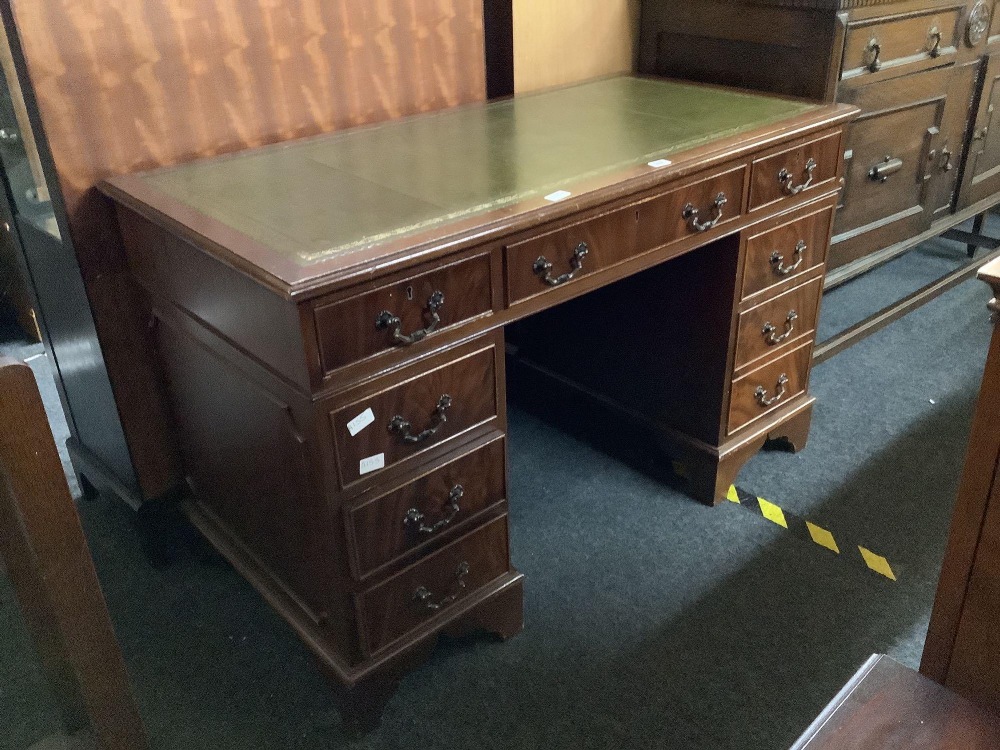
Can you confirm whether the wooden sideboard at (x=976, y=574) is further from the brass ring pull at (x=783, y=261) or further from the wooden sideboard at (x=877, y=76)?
the wooden sideboard at (x=877, y=76)

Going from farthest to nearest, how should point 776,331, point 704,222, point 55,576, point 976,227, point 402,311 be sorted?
point 976,227 < point 776,331 < point 704,222 < point 402,311 < point 55,576

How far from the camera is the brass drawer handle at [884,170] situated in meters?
2.31

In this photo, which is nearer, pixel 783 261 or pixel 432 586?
pixel 432 586

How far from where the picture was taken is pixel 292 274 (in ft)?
3.85

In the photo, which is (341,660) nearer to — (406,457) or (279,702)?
(279,702)

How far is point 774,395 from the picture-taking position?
218 centimetres

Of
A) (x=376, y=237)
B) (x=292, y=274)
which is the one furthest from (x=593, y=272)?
(x=292, y=274)

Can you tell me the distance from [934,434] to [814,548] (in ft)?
2.11

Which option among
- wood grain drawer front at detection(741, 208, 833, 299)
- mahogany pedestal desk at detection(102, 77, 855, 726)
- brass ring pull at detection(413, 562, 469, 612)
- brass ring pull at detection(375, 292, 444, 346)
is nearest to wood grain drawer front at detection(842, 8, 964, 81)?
→ mahogany pedestal desk at detection(102, 77, 855, 726)

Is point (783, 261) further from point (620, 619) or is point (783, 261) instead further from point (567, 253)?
point (620, 619)

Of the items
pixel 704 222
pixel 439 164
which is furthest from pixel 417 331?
pixel 704 222

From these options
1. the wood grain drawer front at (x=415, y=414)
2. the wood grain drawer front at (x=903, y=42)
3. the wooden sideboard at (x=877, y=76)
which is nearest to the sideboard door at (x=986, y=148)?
the wooden sideboard at (x=877, y=76)

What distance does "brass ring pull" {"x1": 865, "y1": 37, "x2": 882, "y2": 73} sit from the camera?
6.72 ft

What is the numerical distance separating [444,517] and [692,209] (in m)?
0.72
